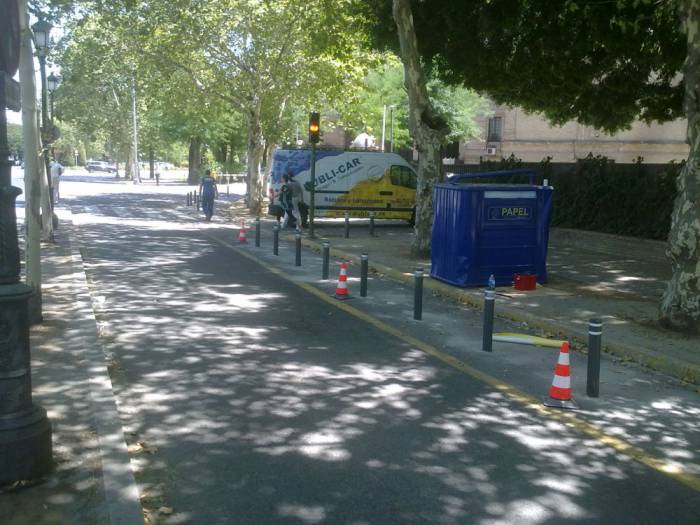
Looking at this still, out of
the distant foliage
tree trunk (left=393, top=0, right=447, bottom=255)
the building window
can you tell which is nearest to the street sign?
tree trunk (left=393, top=0, right=447, bottom=255)

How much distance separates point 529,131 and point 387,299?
48687mm

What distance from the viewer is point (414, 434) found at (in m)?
5.71

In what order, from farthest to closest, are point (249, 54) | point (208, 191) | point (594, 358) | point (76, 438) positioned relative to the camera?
point (249, 54) → point (208, 191) → point (594, 358) → point (76, 438)

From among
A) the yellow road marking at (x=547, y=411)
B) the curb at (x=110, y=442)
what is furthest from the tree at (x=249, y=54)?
the curb at (x=110, y=442)

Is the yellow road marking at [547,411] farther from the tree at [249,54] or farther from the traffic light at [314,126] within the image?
the tree at [249,54]

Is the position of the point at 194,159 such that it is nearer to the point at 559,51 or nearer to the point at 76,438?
the point at 559,51

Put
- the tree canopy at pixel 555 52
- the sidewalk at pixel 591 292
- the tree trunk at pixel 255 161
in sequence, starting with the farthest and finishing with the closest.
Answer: the tree trunk at pixel 255 161
the tree canopy at pixel 555 52
the sidewalk at pixel 591 292

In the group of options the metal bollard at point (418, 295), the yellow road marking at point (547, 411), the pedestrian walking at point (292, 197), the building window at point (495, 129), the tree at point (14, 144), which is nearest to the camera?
the yellow road marking at point (547, 411)

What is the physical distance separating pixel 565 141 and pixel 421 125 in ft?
140

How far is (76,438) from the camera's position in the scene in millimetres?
5285

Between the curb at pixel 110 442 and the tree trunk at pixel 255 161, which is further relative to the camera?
the tree trunk at pixel 255 161

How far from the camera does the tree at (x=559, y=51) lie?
51.5 ft

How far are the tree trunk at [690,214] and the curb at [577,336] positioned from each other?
1163 millimetres

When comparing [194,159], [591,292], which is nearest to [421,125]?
[591,292]
